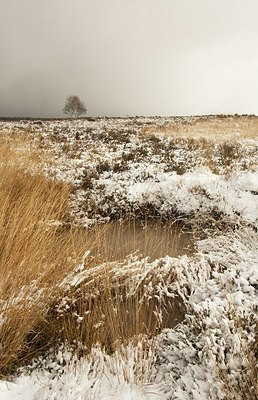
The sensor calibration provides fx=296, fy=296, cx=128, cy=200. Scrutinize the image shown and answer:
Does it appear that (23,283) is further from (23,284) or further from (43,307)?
(43,307)

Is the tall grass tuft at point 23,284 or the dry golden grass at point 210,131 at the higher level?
the dry golden grass at point 210,131

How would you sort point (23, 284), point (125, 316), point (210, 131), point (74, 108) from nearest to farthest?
point (23, 284) → point (125, 316) → point (210, 131) → point (74, 108)

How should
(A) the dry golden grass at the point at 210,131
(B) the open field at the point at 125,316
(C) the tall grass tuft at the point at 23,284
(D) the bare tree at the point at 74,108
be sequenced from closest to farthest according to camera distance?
(B) the open field at the point at 125,316 → (C) the tall grass tuft at the point at 23,284 → (A) the dry golden grass at the point at 210,131 → (D) the bare tree at the point at 74,108

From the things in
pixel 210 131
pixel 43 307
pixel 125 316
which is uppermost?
pixel 210 131

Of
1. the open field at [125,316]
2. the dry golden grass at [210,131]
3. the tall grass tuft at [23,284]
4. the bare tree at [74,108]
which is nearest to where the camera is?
the open field at [125,316]

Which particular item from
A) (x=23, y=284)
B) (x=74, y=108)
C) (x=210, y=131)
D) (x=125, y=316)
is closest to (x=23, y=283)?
(x=23, y=284)

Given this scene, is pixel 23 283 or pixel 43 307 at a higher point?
pixel 23 283

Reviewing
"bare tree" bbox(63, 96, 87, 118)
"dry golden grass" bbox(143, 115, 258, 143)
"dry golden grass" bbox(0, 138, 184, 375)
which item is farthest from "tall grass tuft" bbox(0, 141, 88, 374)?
"bare tree" bbox(63, 96, 87, 118)

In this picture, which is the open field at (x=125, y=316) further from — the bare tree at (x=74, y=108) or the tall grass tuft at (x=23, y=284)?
the bare tree at (x=74, y=108)

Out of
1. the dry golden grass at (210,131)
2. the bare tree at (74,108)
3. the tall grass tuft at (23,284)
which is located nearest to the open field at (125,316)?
the tall grass tuft at (23,284)

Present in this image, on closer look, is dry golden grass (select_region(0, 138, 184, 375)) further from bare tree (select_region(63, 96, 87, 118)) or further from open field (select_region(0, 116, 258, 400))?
bare tree (select_region(63, 96, 87, 118))

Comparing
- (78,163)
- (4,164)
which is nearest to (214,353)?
(4,164)

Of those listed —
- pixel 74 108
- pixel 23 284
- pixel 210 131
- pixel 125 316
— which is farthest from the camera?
pixel 74 108

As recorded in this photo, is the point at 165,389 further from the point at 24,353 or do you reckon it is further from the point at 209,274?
the point at 209,274
